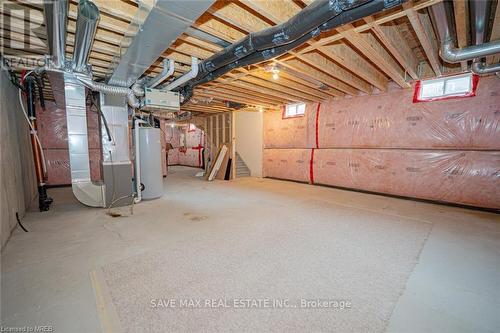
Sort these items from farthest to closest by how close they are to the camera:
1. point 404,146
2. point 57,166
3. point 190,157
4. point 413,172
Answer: point 190,157
point 57,166
point 404,146
point 413,172

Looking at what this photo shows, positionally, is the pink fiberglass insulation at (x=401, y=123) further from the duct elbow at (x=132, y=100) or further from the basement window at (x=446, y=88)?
the duct elbow at (x=132, y=100)

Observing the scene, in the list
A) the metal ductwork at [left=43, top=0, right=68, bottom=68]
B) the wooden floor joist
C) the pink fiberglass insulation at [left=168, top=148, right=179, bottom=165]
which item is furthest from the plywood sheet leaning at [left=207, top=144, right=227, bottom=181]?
the pink fiberglass insulation at [left=168, top=148, right=179, bottom=165]

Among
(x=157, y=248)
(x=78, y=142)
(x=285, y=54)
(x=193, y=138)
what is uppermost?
(x=285, y=54)

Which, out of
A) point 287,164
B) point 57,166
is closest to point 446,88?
point 287,164

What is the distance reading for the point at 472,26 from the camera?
2.24m

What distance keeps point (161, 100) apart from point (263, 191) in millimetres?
2862

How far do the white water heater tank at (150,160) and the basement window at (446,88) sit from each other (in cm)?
521

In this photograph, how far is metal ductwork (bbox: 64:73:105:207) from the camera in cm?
323

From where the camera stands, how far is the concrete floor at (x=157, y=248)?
131cm

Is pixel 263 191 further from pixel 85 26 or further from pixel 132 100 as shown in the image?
pixel 85 26

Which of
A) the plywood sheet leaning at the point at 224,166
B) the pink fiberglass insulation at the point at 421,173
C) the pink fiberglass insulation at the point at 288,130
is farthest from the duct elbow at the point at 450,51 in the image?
the plywood sheet leaning at the point at 224,166

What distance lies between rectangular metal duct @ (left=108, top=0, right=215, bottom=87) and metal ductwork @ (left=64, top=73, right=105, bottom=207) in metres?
1.05

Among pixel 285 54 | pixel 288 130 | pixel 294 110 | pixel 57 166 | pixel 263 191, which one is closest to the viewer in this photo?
pixel 285 54

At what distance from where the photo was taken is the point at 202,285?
5.21 feet
